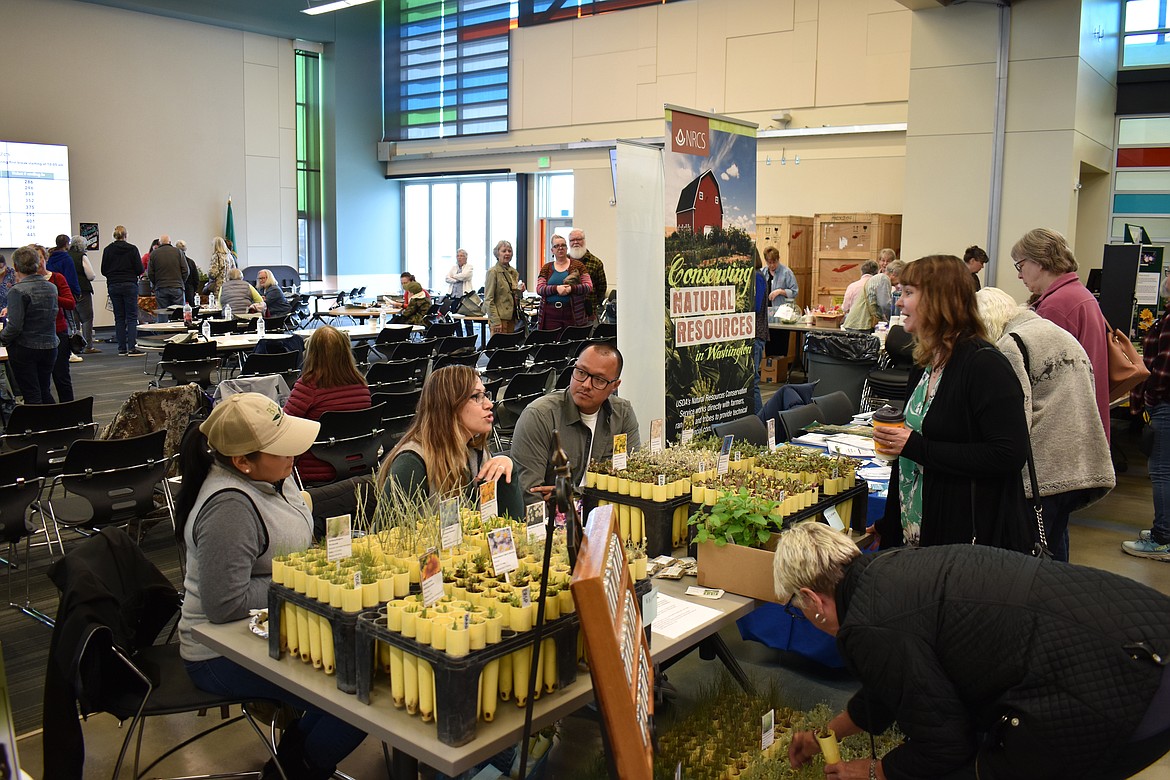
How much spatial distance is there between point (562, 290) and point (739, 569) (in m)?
7.39

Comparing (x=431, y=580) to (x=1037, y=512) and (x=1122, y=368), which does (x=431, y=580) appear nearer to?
(x=1037, y=512)

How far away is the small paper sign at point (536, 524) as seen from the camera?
2.55m

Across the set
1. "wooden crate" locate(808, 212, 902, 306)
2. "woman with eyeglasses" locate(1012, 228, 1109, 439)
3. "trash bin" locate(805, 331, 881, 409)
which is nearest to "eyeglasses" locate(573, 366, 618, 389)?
"woman with eyeglasses" locate(1012, 228, 1109, 439)

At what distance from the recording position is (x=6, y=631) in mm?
4160

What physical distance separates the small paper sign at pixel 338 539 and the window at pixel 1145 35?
1268cm

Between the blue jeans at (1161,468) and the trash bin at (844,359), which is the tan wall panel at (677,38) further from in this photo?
the blue jeans at (1161,468)

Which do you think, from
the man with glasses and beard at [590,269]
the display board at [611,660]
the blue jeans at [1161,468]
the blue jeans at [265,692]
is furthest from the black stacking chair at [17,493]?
the man with glasses and beard at [590,269]

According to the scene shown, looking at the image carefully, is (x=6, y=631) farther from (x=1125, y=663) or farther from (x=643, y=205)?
(x=1125, y=663)

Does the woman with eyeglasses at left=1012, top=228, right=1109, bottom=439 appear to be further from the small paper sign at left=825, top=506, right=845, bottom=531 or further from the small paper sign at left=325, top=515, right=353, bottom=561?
the small paper sign at left=325, top=515, right=353, bottom=561

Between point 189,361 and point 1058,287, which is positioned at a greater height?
point 1058,287

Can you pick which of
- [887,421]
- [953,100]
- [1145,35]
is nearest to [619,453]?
[887,421]

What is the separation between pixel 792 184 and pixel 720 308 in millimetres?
9658

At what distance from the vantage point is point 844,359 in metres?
8.40

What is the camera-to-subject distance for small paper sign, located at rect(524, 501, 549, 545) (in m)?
2.55
